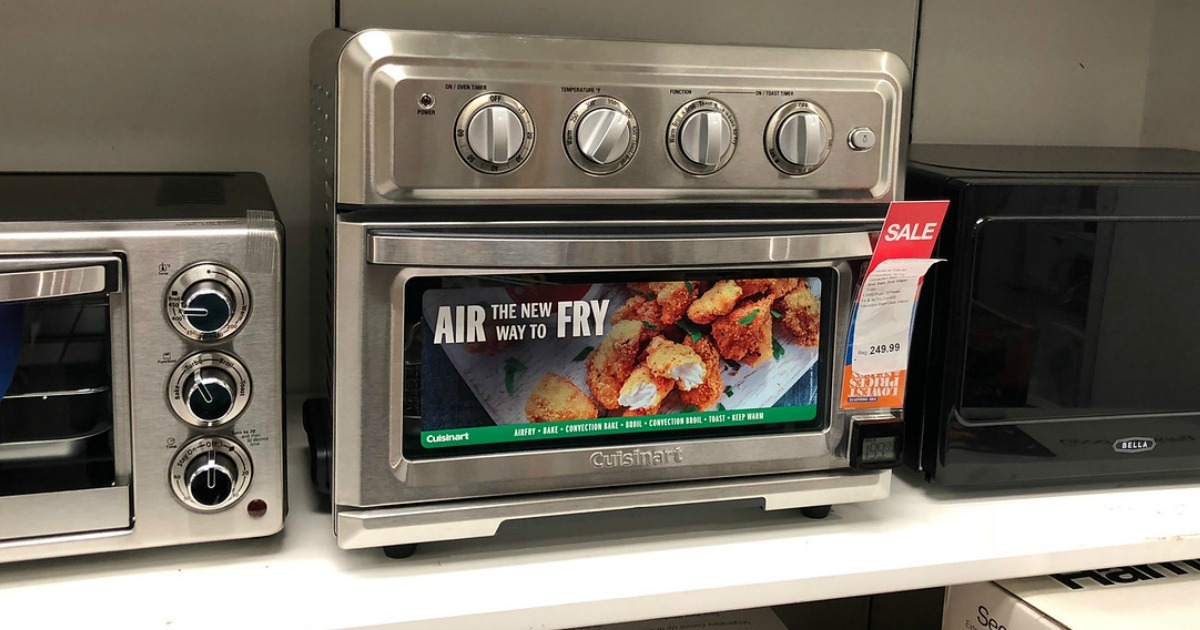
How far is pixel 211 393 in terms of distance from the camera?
0.77 metres

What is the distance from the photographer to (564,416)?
84 centimetres

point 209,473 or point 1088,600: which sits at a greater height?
point 209,473

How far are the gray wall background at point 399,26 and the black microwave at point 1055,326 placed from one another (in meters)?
0.33

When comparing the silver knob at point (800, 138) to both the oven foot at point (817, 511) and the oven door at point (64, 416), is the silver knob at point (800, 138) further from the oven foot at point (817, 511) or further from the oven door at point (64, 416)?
the oven door at point (64, 416)

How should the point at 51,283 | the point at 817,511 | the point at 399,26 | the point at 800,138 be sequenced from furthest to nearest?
the point at 399,26 → the point at 817,511 → the point at 800,138 → the point at 51,283

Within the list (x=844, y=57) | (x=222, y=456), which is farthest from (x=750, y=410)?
(x=222, y=456)

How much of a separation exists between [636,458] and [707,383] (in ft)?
0.28

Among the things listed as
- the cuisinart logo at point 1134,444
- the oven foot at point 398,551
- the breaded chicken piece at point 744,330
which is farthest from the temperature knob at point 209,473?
the cuisinart logo at point 1134,444

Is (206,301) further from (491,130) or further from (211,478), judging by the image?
(491,130)

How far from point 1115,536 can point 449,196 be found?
0.64m

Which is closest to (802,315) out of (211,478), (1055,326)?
(1055,326)

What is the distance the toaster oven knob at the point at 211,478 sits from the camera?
777 millimetres

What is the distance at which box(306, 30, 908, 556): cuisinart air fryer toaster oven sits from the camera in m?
0.75

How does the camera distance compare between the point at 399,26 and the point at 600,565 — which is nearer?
the point at 600,565
